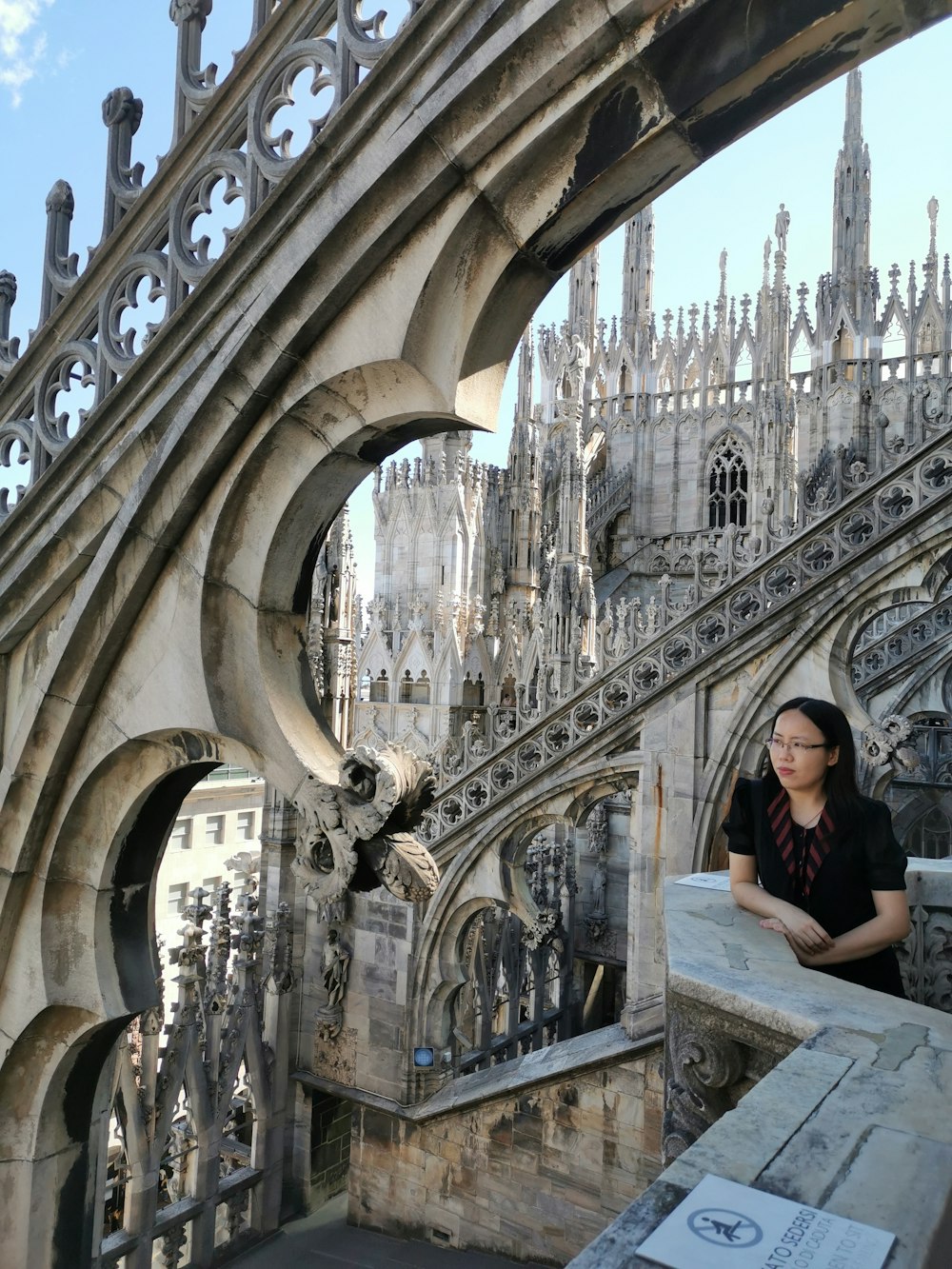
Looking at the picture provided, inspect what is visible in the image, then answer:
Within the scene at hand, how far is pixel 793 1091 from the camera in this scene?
5.84 ft

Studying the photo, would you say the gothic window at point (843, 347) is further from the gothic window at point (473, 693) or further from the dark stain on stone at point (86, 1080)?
the dark stain on stone at point (86, 1080)

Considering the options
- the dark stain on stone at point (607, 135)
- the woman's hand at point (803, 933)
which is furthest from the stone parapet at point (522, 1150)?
the dark stain on stone at point (607, 135)

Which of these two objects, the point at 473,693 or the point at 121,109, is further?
the point at 473,693

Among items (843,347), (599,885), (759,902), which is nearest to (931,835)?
(599,885)

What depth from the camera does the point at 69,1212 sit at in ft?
10.6

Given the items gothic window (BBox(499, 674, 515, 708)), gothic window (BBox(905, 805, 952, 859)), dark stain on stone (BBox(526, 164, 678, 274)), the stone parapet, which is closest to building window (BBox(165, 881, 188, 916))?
gothic window (BBox(499, 674, 515, 708))

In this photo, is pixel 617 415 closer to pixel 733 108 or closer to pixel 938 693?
pixel 938 693

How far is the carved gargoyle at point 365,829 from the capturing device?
2.24 metres

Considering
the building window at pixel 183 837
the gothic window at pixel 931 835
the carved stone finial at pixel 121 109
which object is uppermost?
the carved stone finial at pixel 121 109

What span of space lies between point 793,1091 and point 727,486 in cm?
2738

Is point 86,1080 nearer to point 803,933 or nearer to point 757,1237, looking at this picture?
point 803,933

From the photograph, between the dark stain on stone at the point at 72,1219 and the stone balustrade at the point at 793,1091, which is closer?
the stone balustrade at the point at 793,1091

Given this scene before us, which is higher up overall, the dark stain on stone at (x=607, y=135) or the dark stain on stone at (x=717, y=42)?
the dark stain on stone at (x=717, y=42)

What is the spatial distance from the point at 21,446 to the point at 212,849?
23.6m
